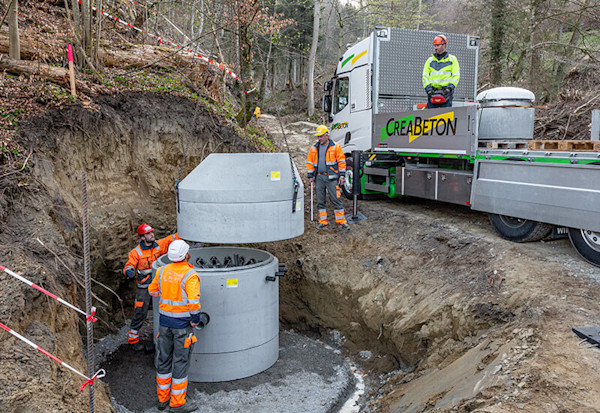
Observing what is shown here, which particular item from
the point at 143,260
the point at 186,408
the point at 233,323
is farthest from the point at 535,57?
the point at 186,408

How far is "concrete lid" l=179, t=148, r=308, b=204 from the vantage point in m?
6.37

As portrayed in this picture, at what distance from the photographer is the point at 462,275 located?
6.45m

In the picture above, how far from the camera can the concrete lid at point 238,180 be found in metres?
6.37

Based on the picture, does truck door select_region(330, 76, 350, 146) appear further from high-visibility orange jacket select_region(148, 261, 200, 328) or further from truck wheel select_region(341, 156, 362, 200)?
high-visibility orange jacket select_region(148, 261, 200, 328)

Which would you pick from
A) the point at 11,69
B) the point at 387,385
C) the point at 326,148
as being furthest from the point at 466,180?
the point at 11,69

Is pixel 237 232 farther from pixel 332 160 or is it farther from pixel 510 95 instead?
pixel 510 95

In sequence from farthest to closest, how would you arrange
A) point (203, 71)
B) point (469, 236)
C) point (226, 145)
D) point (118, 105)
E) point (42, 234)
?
point (203, 71) < point (226, 145) < point (118, 105) < point (469, 236) < point (42, 234)

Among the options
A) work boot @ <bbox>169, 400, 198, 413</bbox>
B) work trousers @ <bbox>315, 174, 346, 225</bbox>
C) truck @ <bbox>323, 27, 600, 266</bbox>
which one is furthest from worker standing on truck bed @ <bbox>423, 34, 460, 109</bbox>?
work boot @ <bbox>169, 400, 198, 413</bbox>

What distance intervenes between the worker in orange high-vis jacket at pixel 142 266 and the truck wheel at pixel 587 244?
5.82m

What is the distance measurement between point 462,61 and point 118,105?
724cm

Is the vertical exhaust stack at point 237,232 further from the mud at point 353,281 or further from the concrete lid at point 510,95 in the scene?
the concrete lid at point 510,95

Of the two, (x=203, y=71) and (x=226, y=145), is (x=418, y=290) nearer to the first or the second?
(x=226, y=145)

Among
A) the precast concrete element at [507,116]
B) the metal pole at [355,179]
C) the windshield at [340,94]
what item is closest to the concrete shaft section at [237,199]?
the metal pole at [355,179]

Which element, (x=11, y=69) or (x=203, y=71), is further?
(x=203, y=71)
